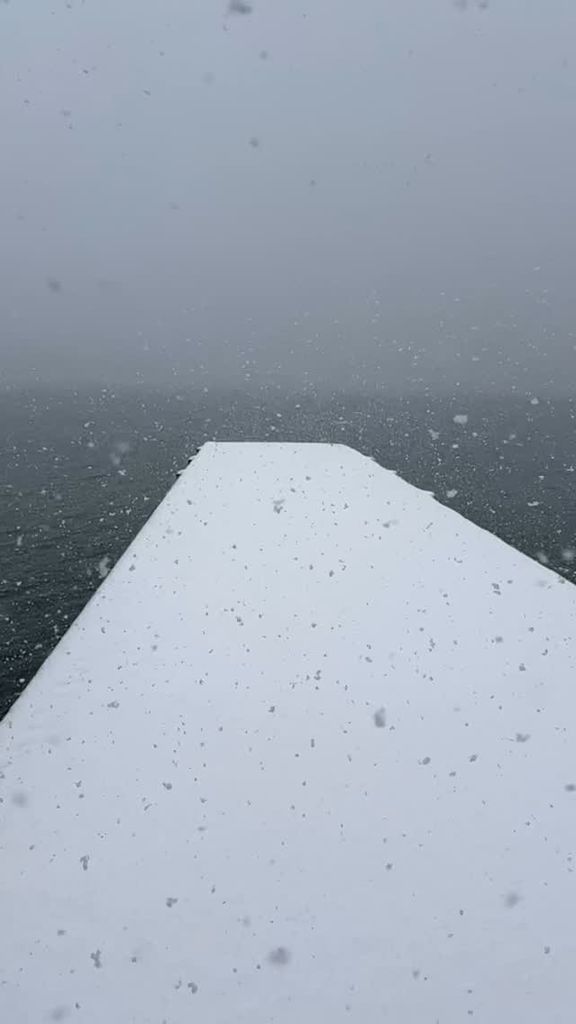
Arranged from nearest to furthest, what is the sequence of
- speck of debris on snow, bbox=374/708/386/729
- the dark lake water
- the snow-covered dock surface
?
1. the snow-covered dock surface
2. speck of debris on snow, bbox=374/708/386/729
3. the dark lake water

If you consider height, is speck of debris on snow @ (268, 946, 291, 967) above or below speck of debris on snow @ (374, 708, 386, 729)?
below

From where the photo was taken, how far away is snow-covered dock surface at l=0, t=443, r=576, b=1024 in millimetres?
3271

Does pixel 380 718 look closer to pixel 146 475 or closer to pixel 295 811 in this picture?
pixel 295 811

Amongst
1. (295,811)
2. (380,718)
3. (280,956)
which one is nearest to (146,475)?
(380,718)

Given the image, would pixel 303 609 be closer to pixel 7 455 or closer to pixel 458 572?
pixel 458 572

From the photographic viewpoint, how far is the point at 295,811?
4426mm

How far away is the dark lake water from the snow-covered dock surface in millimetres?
8843

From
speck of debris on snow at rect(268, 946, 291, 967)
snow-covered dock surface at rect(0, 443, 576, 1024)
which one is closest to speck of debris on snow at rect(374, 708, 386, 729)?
snow-covered dock surface at rect(0, 443, 576, 1024)

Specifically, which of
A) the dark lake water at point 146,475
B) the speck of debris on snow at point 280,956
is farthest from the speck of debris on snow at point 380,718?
the dark lake water at point 146,475

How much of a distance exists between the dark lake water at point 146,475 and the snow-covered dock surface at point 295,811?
29.0ft

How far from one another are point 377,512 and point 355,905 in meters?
10.1

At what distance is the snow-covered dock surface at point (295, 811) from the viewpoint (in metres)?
3.27

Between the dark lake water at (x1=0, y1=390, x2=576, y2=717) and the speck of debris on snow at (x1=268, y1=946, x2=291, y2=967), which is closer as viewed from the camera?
the speck of debris on snow at (x1=268, y1=946, x2=291, y2=967)

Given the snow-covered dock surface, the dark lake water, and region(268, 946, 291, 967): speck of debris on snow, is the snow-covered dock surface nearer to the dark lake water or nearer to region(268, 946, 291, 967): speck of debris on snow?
region(268, 946, 291, 967): speck of debris on snow
